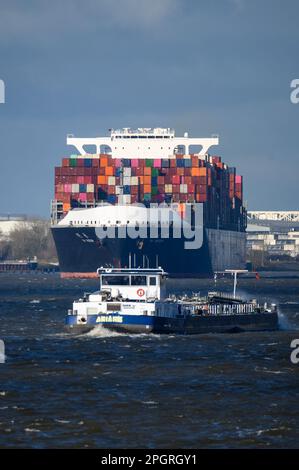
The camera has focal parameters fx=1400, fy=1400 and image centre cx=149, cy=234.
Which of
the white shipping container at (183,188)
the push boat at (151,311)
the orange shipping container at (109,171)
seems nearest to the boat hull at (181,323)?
the push boat at (151,311)

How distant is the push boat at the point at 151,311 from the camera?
221 ft

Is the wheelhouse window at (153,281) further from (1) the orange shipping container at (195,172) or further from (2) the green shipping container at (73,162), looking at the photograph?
(2) the green shipping container at (73,162)

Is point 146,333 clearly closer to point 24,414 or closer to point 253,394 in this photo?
point 253,394

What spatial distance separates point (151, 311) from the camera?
221 feet

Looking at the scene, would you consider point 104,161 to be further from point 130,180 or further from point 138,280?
point 138,280

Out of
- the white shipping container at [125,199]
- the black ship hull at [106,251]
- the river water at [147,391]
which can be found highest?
the white shipping container at [125,199]

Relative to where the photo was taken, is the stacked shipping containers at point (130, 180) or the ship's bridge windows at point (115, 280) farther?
the stacked shipping containers at point (130, 180)

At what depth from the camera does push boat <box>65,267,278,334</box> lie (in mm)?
67375

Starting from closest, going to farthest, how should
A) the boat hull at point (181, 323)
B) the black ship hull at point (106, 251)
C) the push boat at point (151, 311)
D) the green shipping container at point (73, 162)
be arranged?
the push boat at point (151, 311)
the boat hull at point (181, 323)
the black ship hull at point (106, 251)
the green shipping container at point (73, 162)

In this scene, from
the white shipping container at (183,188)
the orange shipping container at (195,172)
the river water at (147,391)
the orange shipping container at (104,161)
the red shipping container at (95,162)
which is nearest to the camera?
the river water at (147,391)

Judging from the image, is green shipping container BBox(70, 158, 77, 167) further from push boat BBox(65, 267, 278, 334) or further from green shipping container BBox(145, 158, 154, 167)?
push boat BBox(65, 267, 278, 334)

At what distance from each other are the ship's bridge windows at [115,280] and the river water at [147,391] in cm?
348

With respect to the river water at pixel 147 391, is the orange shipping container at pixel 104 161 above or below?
above

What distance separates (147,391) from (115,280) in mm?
23779
